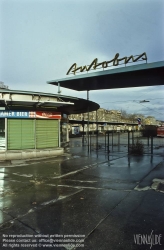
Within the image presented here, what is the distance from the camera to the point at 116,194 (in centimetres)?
561

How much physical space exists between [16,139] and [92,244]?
1066 cm

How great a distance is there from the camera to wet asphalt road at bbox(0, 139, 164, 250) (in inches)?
133

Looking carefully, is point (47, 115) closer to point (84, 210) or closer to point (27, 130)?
point (27, 130)

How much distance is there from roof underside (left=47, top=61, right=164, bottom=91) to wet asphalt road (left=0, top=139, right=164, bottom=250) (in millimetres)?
8305

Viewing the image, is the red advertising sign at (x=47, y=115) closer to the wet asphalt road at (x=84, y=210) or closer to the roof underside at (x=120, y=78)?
the roof underside at (x=120, y=78)

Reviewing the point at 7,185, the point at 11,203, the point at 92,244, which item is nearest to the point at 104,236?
the point at 92,244

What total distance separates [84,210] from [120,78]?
12.8 meters

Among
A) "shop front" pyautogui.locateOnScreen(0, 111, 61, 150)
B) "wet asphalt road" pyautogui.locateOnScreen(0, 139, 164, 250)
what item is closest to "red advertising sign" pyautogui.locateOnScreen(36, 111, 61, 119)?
"shop front" pyautogui.locateOnScreen(0, 111, 61, 150)

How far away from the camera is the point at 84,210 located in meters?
4.54

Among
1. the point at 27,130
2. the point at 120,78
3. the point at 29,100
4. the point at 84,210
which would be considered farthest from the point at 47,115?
the point at 84,210

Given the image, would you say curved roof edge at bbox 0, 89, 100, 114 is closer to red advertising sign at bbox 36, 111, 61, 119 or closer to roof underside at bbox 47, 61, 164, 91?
red advertising sign at bbox 36, 111, 61, 119

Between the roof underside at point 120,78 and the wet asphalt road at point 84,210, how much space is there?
8305mm

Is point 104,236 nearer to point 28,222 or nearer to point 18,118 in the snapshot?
point 28,222

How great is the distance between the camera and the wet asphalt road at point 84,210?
11.0 feet
